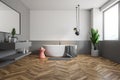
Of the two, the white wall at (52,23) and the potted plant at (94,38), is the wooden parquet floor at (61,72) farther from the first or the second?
the white wall at (52,23)

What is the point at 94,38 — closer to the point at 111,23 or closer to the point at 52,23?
the point at 111,23

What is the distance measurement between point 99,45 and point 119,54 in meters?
1.66

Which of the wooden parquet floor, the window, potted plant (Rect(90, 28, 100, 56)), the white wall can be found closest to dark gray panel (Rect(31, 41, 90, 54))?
the white wall

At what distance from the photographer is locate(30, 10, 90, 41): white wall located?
5.66 metres

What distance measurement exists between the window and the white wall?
980 mm

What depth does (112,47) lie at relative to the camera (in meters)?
4.03

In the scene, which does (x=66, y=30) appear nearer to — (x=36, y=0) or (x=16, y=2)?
(x=36, y=0)

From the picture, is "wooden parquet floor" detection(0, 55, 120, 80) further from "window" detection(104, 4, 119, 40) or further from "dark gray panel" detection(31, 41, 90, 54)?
"dark gray panel" detection(31, 41, 90, 54)

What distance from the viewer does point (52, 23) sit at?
5.66 metres

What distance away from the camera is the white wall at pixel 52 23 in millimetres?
5656

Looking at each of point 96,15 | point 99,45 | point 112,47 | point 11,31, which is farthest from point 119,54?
point 11,31

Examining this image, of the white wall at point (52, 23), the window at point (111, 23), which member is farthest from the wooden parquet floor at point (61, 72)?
the white wall at point (52, 23)

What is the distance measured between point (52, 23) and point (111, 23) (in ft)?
8.42

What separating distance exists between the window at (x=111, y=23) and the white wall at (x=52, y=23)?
98cm
